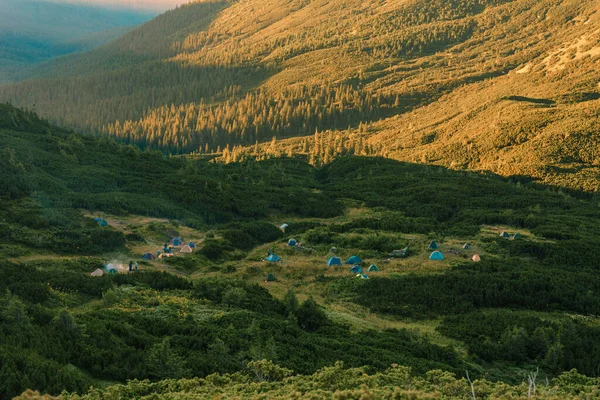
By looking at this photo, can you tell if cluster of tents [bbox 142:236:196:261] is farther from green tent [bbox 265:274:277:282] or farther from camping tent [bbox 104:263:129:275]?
green tent [bbox 265:274:277:282]

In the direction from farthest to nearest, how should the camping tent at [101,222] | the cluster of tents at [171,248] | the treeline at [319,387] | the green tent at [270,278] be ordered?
the camping tent at [101,222], the cluster of tents at [171,248], the green tent at [270,278], the treeline at [319,387]

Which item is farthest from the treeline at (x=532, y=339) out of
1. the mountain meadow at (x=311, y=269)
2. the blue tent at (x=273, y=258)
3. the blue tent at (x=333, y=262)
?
the blue tent at (x=273, y=258)

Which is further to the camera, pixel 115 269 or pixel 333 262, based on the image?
pixel 333 262

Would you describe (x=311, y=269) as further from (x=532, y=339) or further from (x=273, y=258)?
(x=532, y=339)

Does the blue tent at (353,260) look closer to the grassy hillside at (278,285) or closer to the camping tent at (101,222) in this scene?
the grassy hillside at (278,285)

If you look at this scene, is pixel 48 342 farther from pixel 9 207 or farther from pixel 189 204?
pixel 189 204

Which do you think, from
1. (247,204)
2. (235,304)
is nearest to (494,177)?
(247,204)

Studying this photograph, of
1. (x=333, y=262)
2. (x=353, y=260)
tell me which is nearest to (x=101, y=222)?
(x=333, y=262)

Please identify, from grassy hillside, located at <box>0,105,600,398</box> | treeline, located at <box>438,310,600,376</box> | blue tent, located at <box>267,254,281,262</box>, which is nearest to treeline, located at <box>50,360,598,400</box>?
grassy hillside, located at <box>0,105,600,398</box>

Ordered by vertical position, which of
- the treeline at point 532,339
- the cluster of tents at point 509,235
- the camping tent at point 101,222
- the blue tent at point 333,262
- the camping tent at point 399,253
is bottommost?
the treeline at point 532,339
